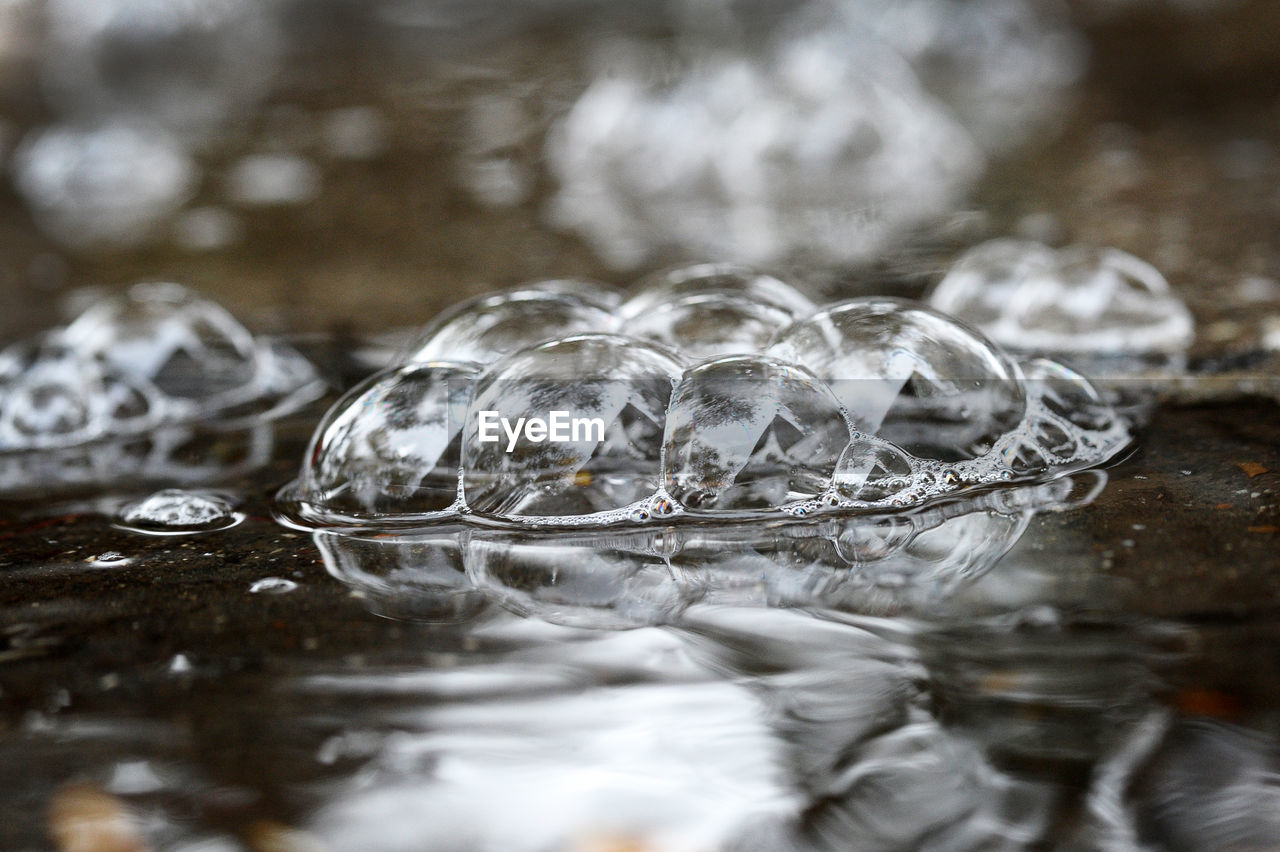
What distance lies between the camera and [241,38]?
16.2 ft

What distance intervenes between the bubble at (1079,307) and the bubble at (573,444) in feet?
2.40

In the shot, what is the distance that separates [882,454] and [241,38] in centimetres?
442

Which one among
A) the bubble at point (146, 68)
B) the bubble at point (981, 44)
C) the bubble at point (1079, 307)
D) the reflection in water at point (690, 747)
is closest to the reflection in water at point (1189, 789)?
the reflection in water at point (690, 747)

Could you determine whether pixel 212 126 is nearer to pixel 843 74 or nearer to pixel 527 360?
pixel 843 74

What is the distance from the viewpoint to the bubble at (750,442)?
1.30 m

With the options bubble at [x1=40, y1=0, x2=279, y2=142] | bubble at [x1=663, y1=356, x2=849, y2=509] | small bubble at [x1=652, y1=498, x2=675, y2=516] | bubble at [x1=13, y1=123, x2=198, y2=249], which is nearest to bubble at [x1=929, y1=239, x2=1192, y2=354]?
bubble at [x1=663, y1=356, x2=849, y2=509]

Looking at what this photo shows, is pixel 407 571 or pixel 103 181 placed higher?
pixel 103 181

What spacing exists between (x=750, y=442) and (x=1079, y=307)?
77cm

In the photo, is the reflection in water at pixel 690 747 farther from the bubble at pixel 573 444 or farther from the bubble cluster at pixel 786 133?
the bubble cluster at pixel 786 133

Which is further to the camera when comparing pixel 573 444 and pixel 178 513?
pixel 178 513

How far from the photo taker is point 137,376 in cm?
179

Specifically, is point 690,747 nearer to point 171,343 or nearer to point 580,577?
point 580,577

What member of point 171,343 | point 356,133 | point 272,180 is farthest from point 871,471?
point 356,133

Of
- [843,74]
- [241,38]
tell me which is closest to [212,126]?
[241,38]
